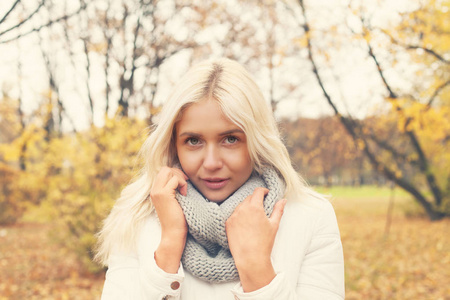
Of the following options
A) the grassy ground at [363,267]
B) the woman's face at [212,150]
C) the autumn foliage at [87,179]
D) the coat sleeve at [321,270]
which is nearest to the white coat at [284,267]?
the coat sleeve at [321,270]

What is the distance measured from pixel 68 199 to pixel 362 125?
8475 mm

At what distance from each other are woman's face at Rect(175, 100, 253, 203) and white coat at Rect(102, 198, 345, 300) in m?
0.25

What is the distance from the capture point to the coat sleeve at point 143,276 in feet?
4.24

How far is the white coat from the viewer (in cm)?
132

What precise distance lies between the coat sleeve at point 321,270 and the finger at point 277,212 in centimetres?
18

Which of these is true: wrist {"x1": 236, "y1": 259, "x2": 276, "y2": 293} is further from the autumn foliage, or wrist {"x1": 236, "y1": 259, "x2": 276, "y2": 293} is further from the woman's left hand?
the autumn foliage

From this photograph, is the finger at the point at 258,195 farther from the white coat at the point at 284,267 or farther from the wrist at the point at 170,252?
the wrist at the point at 170,252

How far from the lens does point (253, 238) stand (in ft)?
4.27

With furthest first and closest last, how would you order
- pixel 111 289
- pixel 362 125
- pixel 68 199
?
pixel 362 125 → pixel 68 199 → pixel 111 289

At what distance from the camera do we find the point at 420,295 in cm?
562

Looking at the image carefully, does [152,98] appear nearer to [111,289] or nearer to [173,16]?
[173,16]

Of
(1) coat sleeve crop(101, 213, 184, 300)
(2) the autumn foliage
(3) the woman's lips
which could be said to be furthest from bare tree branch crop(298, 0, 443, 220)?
(1) coat sleeve crop(101, 213, 184, 300)

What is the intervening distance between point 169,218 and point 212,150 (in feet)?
0.99

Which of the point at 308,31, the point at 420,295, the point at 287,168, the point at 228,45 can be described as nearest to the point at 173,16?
the point at 228,45
